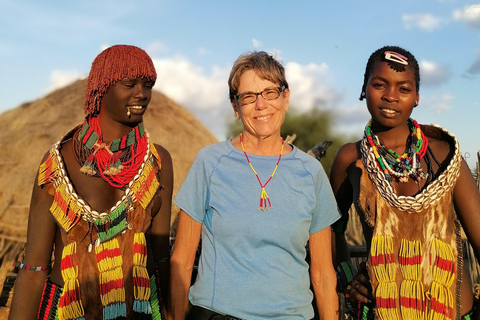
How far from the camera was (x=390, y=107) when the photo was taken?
3062 mm

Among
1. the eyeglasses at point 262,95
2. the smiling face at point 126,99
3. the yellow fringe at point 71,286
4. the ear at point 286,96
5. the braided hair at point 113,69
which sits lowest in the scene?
the yellow fringe at point 71,286

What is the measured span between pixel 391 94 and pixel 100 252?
1.93 m

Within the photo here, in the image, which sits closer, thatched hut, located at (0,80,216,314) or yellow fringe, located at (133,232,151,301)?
yellow fringe, located at (133,232,151,301)

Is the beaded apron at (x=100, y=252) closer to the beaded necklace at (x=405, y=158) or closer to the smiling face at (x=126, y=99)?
the smiling face at (x=126, y=99)

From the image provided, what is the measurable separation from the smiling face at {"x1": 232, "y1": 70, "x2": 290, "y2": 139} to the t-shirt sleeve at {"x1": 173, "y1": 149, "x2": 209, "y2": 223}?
320mm

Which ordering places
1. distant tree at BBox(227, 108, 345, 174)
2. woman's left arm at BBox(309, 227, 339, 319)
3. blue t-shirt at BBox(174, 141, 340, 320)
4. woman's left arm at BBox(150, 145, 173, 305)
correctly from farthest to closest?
distant tree at BBox(227, 108, 345, 174), woman's left arm at BBox(150, 145, 173, 305), woman's left arm at BBox(309, 227, 339, 319), blue t-shirt at BBox(174, 141, 340, 320)

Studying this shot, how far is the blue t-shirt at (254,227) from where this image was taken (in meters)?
2.43

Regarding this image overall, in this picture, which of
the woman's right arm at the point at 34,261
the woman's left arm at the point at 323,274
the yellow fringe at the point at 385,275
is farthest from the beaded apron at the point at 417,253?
the woman's right arm at the point at 34,261

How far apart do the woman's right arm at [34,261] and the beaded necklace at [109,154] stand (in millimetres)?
324

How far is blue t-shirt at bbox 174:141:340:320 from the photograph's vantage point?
243 cm

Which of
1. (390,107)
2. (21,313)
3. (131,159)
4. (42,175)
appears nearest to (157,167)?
(131,159)

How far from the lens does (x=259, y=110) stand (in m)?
2.62

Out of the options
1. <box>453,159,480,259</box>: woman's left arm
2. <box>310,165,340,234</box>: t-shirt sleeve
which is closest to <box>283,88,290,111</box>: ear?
<box>310,165,340,234</box>: t-shirt sleeve

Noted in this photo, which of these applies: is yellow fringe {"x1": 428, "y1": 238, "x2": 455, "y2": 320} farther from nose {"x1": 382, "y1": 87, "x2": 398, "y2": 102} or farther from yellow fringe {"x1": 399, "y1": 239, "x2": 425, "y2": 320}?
nose {"x1": 382, "y1": 87, "x2": 398, "y2": 102}
